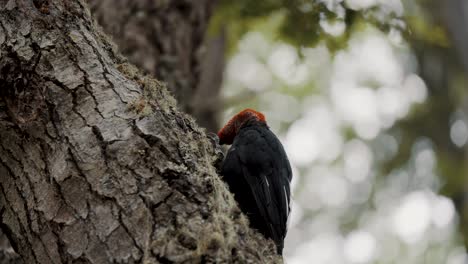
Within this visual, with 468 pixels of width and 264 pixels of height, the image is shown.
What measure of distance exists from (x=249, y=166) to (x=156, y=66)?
1600 millimetres

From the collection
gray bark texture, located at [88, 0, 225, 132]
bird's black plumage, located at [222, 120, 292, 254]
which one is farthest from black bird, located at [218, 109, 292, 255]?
gray bark texture, located at [88, 0, 225, 132]

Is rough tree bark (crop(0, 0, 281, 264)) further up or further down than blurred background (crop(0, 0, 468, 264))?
further down

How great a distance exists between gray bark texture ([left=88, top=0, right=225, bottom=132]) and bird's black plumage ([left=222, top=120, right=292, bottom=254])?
3.99 feet

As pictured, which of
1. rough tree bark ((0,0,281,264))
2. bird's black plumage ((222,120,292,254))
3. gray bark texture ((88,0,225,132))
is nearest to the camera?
rough tree bark ((0,0,281,264))

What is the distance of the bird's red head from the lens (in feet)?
13.9

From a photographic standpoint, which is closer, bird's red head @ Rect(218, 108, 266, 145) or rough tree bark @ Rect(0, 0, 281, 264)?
rough tree bark @ Rect(0, 0, 281, 264)

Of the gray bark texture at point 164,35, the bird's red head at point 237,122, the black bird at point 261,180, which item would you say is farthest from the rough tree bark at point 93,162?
the gray bark texture at point 164,35

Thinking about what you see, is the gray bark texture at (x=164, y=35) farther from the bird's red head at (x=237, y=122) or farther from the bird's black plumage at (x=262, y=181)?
the bird's black plumage at (x=262, y=181)

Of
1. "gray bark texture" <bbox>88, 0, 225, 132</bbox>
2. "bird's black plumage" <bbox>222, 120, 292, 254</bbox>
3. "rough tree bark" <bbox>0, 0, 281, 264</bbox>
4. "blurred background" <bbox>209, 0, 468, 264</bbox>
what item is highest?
"blurred background" <bbox>209, 0, 468, 264</bbox>

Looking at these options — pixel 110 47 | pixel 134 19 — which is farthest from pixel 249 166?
pixel 134 19

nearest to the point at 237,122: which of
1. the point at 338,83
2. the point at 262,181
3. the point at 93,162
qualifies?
the point at 262,181

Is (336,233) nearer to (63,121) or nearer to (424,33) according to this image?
(424,33)

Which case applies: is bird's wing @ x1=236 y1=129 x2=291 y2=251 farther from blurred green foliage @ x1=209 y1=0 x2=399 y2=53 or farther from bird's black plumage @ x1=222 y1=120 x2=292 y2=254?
blurred green foliage @ x1=209 y1=0 x2=399 y2=53

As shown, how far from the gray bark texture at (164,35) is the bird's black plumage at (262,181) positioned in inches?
47.8
